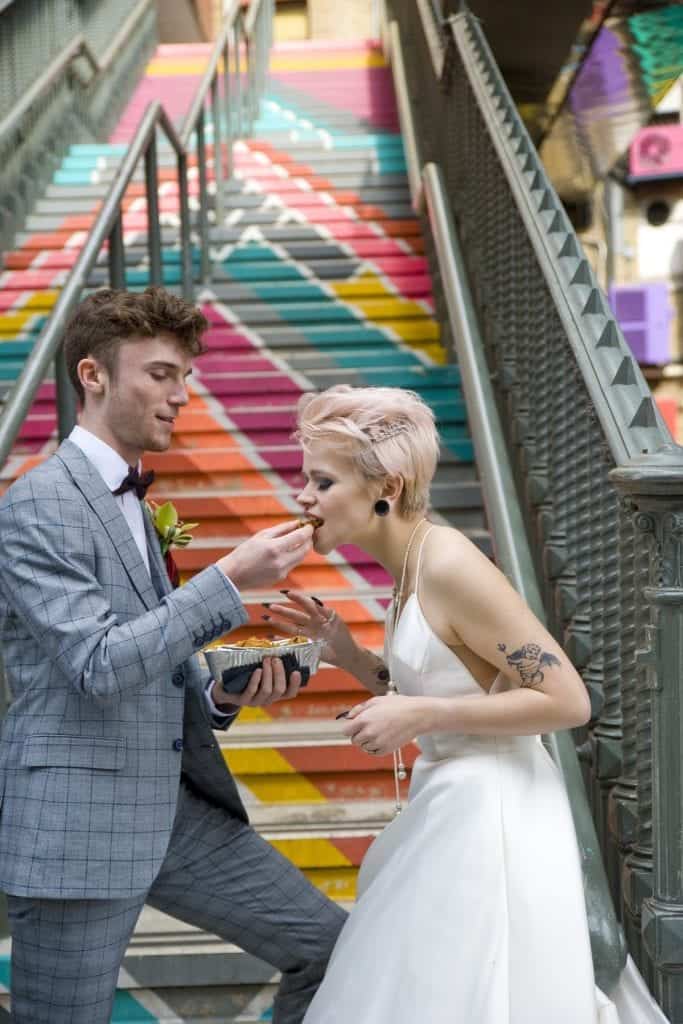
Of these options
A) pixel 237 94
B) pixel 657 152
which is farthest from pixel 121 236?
pixel 657 152

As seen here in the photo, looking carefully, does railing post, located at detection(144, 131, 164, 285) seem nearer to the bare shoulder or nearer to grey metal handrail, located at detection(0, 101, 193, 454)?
grey metal handrail, located at detection(0, 101, 193, 454)

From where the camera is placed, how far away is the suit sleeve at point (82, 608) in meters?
2.06

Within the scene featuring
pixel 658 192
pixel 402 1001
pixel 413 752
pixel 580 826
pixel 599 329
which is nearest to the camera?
pixel 402 1001

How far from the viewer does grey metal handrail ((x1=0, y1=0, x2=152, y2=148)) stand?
782 centimetres

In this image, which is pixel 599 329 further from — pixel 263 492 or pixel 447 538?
pixel 263 492

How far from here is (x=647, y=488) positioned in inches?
82.8

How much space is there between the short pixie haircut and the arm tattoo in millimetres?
368

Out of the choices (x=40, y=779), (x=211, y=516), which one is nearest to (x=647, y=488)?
(x=40, y=779)

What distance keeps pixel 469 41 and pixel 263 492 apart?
2.23m

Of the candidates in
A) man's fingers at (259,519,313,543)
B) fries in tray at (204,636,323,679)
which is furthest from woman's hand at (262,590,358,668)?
man's fingers at (259,519,313,543)

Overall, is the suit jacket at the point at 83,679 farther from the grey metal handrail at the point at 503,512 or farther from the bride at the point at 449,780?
the grey metal handrail at the point at 503,512

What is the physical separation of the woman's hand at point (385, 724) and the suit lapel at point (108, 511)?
460 millimetres

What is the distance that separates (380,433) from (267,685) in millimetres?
490

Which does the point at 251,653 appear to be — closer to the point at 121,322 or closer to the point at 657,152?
the point at 121,322
